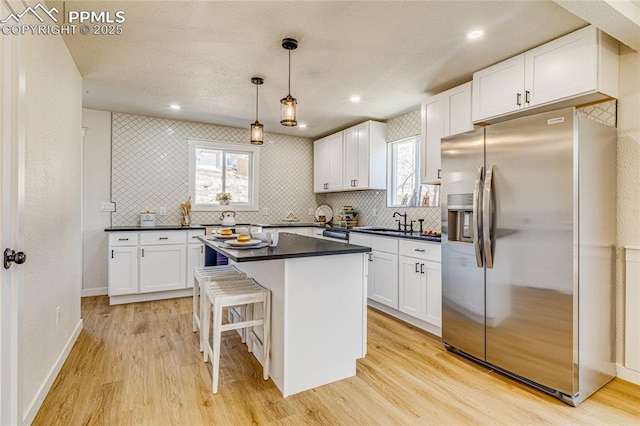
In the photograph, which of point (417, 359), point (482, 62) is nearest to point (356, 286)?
point (417, 359)

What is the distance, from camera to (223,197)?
5121mm

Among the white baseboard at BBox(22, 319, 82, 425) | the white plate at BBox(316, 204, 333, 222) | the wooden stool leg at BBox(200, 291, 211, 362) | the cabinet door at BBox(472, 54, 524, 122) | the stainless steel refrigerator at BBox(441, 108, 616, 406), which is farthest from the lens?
the white plate at BBox(316, 204, 333, 222)

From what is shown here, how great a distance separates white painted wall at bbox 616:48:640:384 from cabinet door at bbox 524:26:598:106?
0.37 meters

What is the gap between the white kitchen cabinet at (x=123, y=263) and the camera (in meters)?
4.02

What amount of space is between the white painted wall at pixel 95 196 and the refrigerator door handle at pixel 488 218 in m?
4.58

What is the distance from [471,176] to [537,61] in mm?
986

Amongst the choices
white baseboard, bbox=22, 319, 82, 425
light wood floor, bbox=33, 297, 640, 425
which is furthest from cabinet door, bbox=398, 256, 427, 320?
white baseboard, bbox=22, 319, 82, 425

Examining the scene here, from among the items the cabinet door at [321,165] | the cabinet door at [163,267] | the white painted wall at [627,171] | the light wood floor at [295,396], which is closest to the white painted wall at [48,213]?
the light wood floor at [295,396]

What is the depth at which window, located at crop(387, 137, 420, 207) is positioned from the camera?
4.23 m

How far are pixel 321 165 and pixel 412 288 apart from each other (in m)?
2.96

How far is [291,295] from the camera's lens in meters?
2.10

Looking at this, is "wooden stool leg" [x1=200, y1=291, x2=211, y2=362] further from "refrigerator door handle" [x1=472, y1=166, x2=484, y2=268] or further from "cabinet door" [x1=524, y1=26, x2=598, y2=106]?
"cabinet door" [x1=524, y1=26, x2=598, y2=106]

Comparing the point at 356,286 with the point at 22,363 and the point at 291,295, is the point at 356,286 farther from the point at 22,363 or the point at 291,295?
the point at 22,363

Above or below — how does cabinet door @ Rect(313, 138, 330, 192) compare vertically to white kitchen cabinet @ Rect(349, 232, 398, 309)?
above
